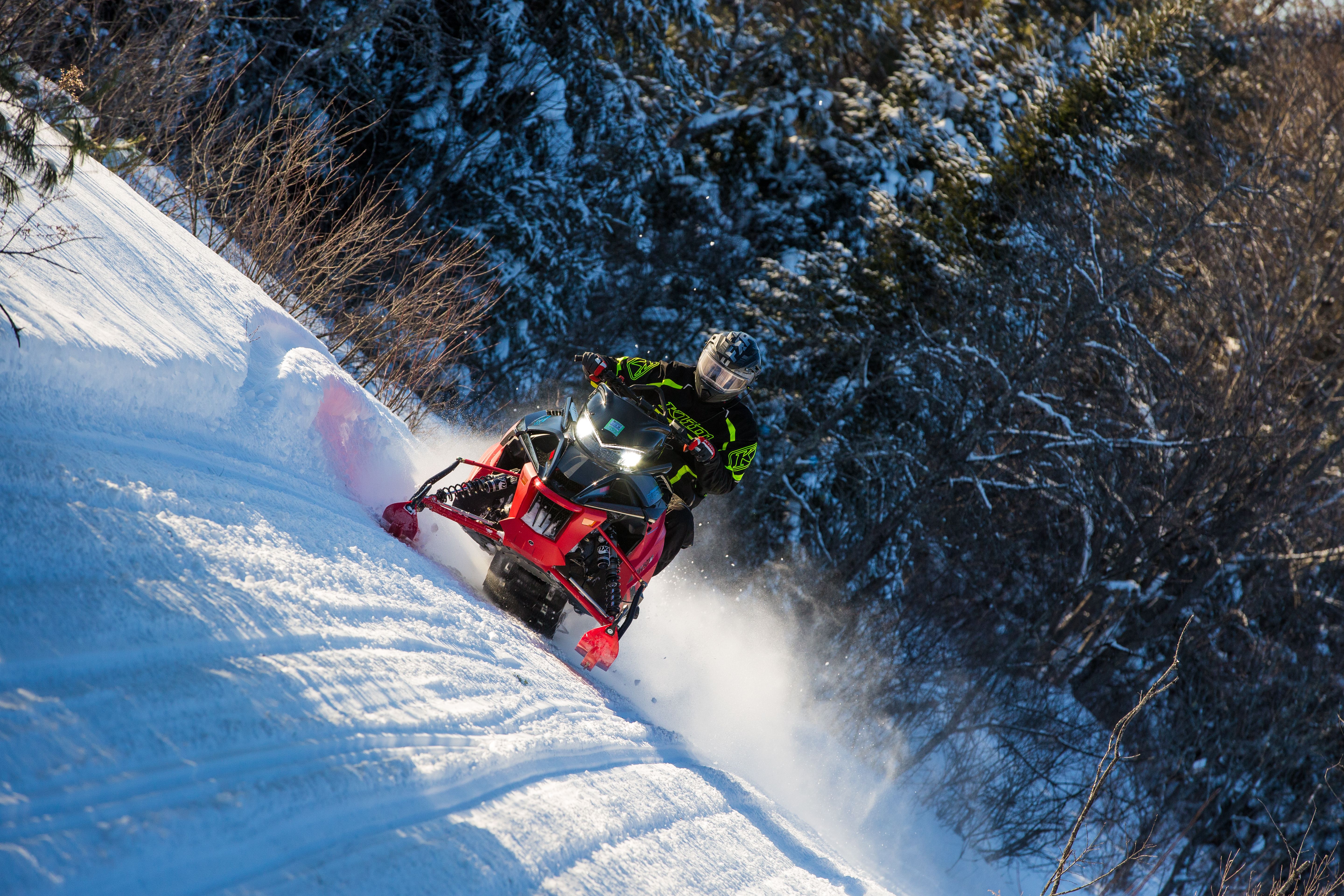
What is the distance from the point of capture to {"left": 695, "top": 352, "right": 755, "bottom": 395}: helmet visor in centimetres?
523

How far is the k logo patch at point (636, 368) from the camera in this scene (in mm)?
5488

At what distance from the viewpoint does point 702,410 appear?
5.49 meters

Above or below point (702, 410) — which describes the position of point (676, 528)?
below

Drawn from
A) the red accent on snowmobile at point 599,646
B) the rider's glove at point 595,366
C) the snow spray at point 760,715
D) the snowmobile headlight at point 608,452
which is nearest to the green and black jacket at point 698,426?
the rider's glove at point 595,366

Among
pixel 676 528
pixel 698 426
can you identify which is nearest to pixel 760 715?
pixel 676 528

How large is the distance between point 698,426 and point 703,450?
91 centimetres

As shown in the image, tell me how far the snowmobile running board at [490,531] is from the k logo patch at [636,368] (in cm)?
127

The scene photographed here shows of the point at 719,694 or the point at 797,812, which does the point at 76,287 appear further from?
the point at 797,812

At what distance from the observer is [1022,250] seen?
13344mm

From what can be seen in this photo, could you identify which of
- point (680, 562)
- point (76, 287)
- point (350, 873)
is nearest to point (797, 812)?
point (350, 873)

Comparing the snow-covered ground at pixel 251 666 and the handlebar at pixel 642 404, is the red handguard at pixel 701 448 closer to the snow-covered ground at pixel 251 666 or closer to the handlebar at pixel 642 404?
the handlebar at pixel 642 404

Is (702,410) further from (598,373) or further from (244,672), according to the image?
(244,672)

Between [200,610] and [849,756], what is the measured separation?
24.8 ft

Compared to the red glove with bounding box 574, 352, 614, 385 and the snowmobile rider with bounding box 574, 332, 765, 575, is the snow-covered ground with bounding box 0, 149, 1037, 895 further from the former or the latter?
the red glove with bounding box 574, 352, 614, 385
